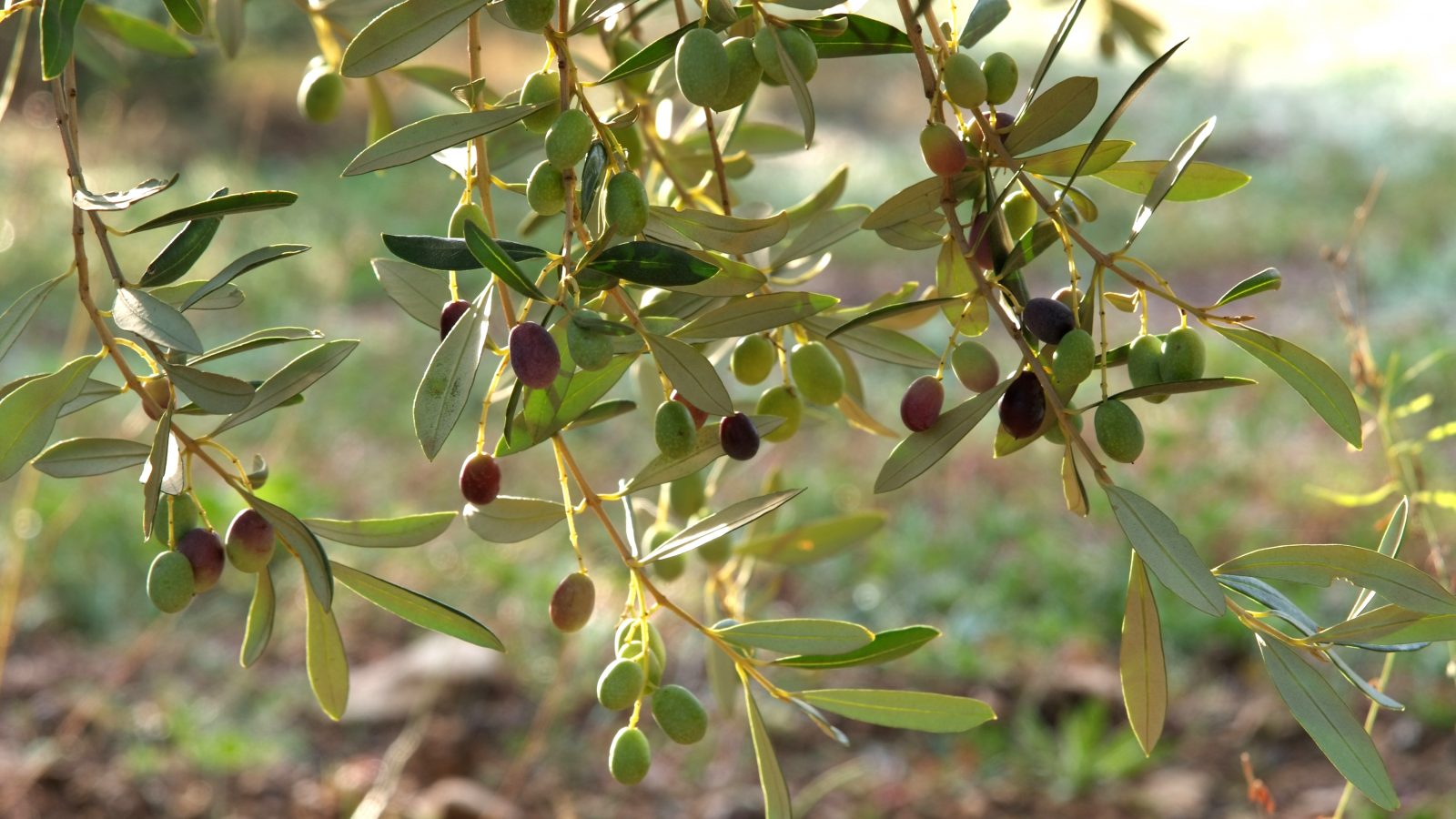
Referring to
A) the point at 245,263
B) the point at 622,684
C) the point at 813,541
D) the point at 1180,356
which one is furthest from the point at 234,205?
the point at 813,541

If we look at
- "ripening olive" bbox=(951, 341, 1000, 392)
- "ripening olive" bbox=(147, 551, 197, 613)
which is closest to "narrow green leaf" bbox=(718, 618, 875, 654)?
"ripening olive" bbox=(951, 341, 1000, 392)

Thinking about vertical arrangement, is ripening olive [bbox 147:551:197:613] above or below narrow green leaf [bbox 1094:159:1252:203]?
below

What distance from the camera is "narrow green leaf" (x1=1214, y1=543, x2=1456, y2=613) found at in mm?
448

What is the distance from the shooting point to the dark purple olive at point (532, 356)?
1.38 ft

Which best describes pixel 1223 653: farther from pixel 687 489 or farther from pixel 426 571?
pixel 687 489

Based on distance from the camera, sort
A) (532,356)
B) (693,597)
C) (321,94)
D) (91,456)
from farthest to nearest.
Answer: (693,597) < (321,94) < (91,456) < (532,356)

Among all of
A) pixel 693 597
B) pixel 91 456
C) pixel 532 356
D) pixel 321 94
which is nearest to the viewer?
pixel 532 356

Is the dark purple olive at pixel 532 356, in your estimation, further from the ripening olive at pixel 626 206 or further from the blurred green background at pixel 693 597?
the blurred green background at pixel 693 597

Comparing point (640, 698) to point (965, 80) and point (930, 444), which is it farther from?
point (965, 80)

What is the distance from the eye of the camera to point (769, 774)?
1.75 ft

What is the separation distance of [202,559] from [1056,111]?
14.4 inches

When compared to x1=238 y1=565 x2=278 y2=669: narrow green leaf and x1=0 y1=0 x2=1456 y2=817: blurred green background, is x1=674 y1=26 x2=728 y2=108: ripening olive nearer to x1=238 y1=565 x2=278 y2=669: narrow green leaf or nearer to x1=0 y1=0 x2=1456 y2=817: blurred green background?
x1=238 y1=565 x2=278 y2=669: narrow green leaf

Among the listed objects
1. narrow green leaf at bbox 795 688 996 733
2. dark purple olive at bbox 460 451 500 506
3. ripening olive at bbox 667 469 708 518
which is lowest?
ripening olive at bbox 667 469 708 518

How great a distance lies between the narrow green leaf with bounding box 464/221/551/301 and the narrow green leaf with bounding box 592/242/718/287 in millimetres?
31
